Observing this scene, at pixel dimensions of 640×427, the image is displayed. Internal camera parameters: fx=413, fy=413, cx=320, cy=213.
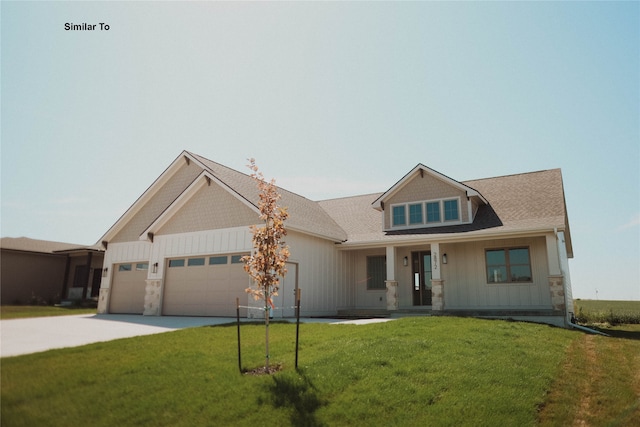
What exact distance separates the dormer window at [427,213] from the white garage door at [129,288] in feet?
35.9

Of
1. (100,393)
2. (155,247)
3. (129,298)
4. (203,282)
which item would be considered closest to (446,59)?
(100,393)

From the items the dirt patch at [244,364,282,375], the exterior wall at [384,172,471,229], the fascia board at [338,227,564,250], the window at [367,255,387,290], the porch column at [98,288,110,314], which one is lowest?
the dirt patch at [244,364,282,375]

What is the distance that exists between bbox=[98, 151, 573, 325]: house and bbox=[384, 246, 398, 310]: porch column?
0.04 m

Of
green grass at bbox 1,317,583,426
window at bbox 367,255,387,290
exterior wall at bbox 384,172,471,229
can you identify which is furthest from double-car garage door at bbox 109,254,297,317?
green grass at bbox 1,317,583,426

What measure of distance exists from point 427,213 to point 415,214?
509 mm

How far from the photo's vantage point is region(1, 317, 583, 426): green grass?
12.7ft

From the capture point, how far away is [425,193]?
682 inches

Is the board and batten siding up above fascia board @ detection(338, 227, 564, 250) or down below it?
below

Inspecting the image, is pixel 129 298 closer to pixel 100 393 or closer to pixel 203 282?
pixel 203 282

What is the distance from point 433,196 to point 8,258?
1513 cm

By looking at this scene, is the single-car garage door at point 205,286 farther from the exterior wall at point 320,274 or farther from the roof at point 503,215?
the roof at point 503,215

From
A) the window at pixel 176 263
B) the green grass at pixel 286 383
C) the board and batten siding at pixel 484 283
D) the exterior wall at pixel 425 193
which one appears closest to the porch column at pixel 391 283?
the exterior wall at pixel 425 193

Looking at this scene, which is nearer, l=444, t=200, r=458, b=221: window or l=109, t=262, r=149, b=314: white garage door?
l=444, t=200, r=458, b=221: window

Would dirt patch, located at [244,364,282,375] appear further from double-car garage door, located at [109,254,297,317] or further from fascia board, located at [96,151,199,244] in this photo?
fascia board, located at [96,151,199,244]
